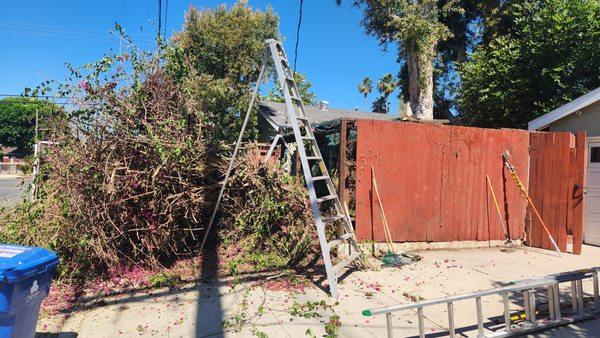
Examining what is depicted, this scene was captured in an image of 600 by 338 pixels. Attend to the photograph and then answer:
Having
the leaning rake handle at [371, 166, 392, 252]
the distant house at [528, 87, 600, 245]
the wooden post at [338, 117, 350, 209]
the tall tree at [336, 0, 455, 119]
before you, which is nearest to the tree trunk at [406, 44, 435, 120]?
the tall tree at [336, 0, 455, 119]

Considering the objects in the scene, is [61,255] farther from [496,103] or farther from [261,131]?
[261,131]

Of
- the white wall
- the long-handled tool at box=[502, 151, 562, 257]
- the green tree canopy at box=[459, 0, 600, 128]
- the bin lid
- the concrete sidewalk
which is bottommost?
the concrete sidewalk

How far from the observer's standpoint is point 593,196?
8430 mm

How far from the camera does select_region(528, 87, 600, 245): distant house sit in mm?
8344

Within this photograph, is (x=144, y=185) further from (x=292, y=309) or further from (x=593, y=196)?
(x=593, y=196)

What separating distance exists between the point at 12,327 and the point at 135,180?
111 inches

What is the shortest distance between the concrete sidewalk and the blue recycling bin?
998mm

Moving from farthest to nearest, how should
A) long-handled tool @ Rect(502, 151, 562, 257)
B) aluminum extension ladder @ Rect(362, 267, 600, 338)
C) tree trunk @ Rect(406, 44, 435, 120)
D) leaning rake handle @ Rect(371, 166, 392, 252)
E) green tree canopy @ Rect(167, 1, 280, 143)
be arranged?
1. green tree canopy @ Rect(167, 1, 280, 143)
2. tree trunk @ Rect(406, 44, 435, 120)
3. long-handled tool @ Rect(502, 151, 562, 257)
4. leaning rake handle @ Rect(371, 166, 392, 252)
5. aluminum extension ladder @ Rect(362, 267, 600, 338)

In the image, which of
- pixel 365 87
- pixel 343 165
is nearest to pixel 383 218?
pixel 343 165

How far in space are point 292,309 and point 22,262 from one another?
2618mm

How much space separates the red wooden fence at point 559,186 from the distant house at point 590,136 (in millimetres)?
1158

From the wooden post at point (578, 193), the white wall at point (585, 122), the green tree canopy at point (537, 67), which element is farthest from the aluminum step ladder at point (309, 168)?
the green tree canopy at point (537, 67)

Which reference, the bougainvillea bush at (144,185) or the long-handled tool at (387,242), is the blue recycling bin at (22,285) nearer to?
the bougainvillea bush at (144,185)

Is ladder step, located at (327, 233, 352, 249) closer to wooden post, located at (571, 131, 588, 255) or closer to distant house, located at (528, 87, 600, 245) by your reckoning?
wooden post, located at (571, 131, 588, 255)
